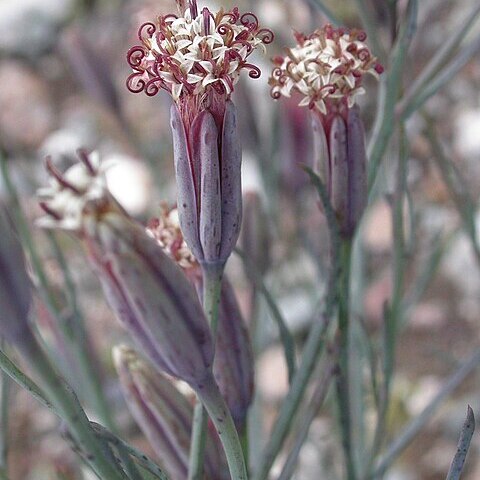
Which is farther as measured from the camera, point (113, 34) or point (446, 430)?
point (113, 34)

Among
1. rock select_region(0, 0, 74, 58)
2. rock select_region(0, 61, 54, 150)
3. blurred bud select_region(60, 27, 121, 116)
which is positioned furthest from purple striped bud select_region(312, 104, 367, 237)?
rock select_region(0, 0, 74, 58)

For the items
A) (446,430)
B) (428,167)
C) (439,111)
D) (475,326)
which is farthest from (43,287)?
(439,111)

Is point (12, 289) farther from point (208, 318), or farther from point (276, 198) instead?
point (276, 198)

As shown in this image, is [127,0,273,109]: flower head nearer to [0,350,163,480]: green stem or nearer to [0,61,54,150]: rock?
[0,350,163,480]: green stem

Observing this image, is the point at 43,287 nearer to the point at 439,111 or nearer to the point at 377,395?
the point at 377,395

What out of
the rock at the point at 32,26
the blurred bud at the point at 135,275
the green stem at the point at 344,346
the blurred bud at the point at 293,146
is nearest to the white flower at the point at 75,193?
the blurred bud at the point at 135,275
